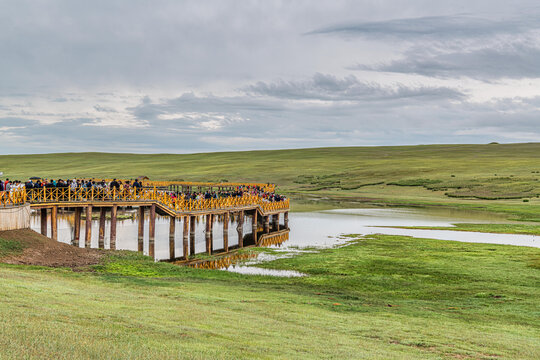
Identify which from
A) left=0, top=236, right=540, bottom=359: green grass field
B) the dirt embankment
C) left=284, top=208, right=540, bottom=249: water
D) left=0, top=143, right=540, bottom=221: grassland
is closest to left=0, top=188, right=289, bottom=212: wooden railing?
the dirt embankment

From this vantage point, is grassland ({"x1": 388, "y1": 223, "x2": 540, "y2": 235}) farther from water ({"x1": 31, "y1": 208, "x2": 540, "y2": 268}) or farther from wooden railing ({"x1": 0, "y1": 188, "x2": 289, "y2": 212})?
wooden railing ({"x1": 0, "y1": 188, "x2": 289, "y2": 212})

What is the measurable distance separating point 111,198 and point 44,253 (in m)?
14.2

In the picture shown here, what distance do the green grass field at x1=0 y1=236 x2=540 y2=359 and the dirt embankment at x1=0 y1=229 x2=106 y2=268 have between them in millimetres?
1761

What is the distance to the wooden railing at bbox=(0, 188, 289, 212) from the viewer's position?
36.9 metres

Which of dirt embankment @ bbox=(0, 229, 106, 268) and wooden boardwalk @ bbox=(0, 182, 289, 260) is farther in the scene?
wooden boardwalk @ bbox=(0, 182, 289, 260)

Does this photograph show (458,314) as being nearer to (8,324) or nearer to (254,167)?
(8,324)

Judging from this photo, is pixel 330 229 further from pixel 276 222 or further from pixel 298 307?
pixel 298 307

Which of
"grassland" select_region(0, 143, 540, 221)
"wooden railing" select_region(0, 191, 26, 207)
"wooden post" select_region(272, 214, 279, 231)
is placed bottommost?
"wooden post" select_region(272, 214, 279, 231)

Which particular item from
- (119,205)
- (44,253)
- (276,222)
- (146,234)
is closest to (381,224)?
(276,222)

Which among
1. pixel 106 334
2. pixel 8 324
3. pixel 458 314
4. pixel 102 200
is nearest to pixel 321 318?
pixel 458 314

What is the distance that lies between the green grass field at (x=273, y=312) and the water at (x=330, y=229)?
10478 mm

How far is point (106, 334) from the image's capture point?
40.6 feet

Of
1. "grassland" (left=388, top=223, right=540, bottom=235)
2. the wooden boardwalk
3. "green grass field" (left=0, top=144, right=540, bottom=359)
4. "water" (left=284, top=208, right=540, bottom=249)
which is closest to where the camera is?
"green grass field" (left=0, top=144, right=540, bottom=359)

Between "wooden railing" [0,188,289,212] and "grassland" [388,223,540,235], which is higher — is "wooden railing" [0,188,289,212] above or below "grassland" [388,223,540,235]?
above
